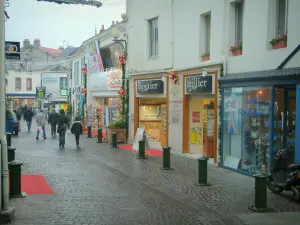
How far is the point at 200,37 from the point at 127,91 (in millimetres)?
6789

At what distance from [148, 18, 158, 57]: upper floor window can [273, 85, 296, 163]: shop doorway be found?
8904mm

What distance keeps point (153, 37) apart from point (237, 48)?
708cm

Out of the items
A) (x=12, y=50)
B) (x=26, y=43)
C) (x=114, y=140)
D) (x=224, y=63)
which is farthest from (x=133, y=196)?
(x=26, y=43)

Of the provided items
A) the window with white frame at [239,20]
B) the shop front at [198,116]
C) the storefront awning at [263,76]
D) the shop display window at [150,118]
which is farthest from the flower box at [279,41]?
the shop display window at [150,118]

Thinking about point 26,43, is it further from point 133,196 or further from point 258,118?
point 133,196

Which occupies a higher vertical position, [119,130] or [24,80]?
[24,80]

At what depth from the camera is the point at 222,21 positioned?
1394 centimetres

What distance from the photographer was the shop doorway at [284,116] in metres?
11.1

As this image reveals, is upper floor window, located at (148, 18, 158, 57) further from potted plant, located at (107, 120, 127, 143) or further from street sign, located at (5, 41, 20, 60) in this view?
street sign, located at (5, 41, 20, 60)

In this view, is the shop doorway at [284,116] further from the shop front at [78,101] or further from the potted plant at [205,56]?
the shop front at [78,101]

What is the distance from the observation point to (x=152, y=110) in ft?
68.9

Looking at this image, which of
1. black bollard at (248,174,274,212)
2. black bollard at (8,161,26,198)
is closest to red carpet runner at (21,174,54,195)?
black bollard at (8,161,26,198)

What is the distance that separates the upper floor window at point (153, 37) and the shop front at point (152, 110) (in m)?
1.44

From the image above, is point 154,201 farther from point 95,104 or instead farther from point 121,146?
point 95,104
